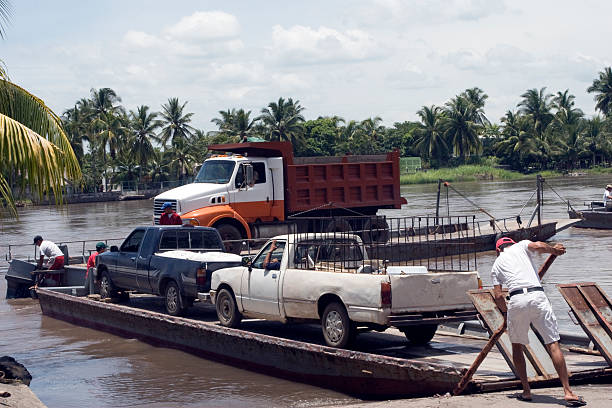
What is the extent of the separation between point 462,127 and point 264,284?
9793 cm

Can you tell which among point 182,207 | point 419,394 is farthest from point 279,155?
point 419,394

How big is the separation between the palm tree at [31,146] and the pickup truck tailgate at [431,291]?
4.32 m

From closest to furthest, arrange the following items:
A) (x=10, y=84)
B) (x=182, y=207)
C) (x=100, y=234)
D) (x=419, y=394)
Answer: (x=419, y=394), (x=10, y=84), (x=182, y=207), (x=100, y=234)

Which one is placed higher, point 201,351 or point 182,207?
point 182,207

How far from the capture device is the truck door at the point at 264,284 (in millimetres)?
11922

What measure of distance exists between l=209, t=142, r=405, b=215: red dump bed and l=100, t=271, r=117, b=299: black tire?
7.22m

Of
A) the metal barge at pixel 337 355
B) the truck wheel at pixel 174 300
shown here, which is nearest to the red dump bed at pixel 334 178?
the metal barge at pixel 337 355

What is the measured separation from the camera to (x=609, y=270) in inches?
902

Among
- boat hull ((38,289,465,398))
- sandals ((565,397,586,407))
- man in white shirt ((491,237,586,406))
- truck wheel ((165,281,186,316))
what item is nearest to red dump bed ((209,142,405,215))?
boat hull ((38,289,465,398))

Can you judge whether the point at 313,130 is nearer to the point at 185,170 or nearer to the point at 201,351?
the point at 185,170

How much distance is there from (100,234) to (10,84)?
31963 mm

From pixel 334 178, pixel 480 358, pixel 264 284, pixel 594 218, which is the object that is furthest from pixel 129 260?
pixel 594 218

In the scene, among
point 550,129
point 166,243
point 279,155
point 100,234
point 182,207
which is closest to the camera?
point 166,243

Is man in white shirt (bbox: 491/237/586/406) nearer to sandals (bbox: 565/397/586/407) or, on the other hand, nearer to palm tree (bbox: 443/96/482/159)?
sandals (bbox: 565/397/586/407)
